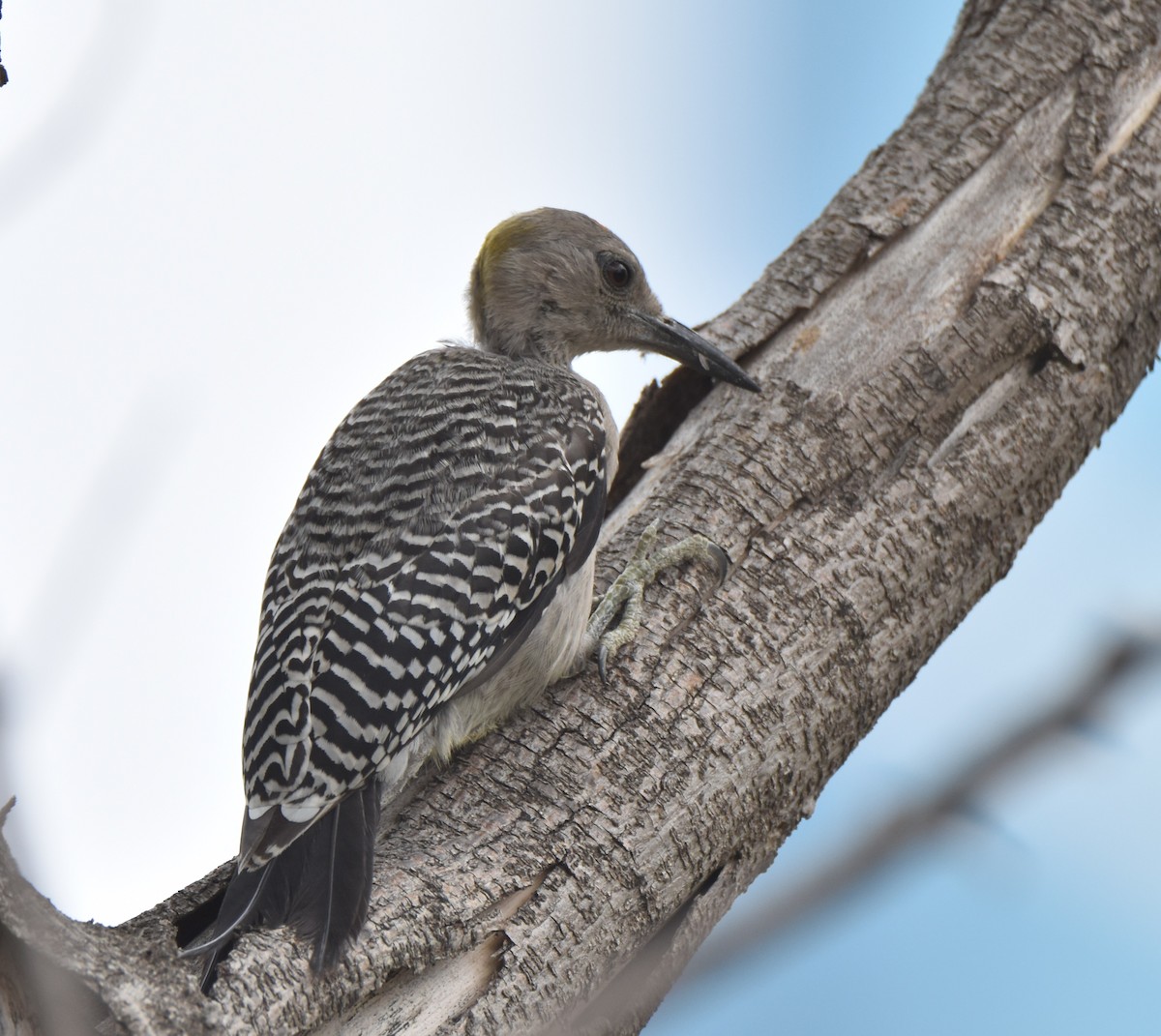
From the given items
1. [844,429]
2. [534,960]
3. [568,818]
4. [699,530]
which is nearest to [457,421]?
[699,530]

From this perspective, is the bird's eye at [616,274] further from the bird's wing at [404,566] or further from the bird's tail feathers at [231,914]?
the bird's tail feathers at [231,914]

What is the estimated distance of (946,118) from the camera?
464cm

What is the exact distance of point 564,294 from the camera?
15.5ft

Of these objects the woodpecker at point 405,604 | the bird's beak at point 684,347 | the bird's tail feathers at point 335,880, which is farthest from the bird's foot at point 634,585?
the bird's tail feathers at point 335,880

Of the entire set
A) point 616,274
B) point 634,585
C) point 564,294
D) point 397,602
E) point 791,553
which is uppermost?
point 616,274

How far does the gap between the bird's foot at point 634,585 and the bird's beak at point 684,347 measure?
639mm

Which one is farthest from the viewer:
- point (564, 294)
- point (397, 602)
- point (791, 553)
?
point (564, 294)

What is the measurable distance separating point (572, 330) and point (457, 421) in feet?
3.09

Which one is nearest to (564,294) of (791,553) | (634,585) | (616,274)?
(616,274)

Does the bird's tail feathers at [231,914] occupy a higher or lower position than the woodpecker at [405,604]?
lower

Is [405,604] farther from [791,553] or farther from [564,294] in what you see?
[564,294]

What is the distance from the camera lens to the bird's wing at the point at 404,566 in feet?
10.4

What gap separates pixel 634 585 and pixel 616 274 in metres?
1.47

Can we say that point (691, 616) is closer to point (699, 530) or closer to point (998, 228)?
point (699, 530)
